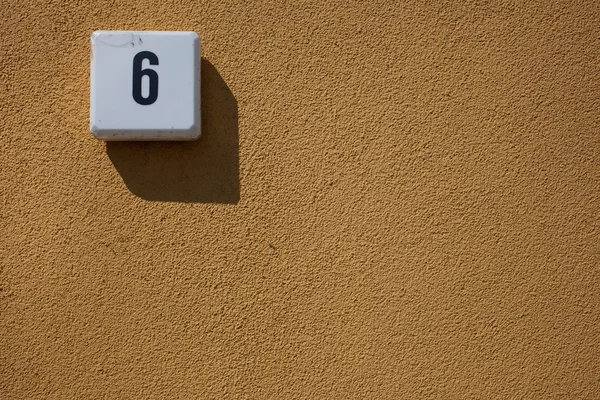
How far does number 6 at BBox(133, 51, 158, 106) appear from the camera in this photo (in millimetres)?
1073

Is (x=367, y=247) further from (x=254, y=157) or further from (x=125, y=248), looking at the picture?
(x=125, y=248)

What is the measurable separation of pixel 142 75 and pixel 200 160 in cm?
20

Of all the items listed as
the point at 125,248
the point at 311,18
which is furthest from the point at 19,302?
the point at 311,18

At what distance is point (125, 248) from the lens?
1135 mm

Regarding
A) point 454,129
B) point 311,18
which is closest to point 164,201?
point 311,18

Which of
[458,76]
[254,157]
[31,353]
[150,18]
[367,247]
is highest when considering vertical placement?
[150,18]

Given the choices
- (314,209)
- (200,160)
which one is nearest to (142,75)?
(200,160)

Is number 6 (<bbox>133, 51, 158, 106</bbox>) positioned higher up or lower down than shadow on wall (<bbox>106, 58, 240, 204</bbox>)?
higher up

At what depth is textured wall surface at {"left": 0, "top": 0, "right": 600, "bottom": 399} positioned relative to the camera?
3.72 ft

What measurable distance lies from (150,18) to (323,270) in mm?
616

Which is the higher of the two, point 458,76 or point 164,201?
point 458,76

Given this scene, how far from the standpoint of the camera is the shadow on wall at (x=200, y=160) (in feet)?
3.72

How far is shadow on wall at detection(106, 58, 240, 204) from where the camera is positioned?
1.13m

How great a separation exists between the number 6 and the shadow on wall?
0.33 feet
